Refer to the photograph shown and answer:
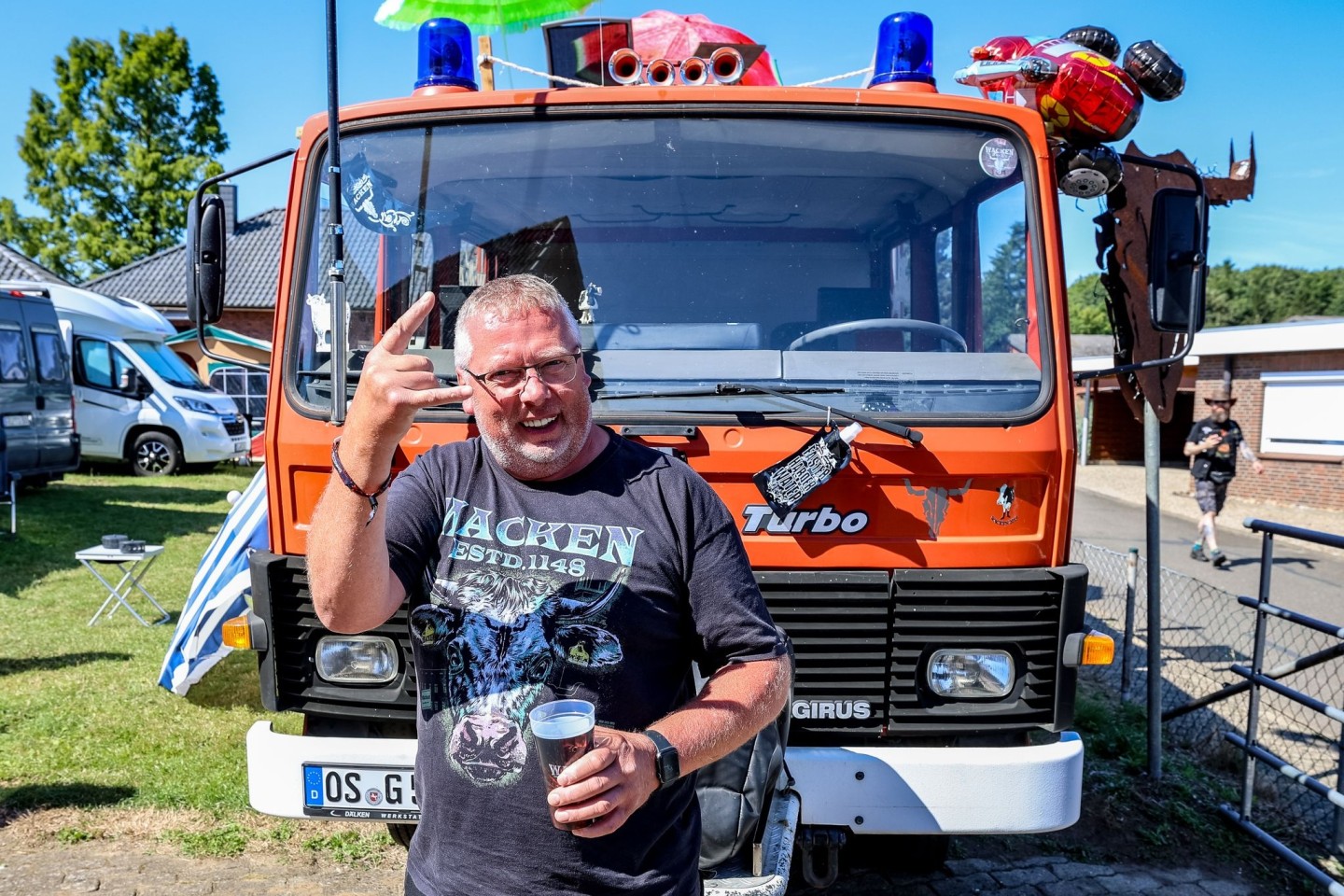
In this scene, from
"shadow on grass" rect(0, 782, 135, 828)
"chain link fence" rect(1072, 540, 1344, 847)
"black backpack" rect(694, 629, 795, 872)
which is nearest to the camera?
"black backpack" rect(694, 629, 795, 872)

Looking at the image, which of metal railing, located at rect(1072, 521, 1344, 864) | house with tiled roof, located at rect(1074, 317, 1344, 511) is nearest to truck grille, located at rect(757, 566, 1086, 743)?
metal railing, located at rect(1072, 521, 1344, 864)

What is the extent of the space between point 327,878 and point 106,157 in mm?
38075

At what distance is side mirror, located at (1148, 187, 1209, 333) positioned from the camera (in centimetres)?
324

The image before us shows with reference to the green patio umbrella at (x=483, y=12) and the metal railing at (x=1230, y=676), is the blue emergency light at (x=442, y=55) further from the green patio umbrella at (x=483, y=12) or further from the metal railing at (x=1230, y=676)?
the metal railing at (x=1230, y=676)

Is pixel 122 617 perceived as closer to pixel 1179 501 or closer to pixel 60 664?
pixel 60 664

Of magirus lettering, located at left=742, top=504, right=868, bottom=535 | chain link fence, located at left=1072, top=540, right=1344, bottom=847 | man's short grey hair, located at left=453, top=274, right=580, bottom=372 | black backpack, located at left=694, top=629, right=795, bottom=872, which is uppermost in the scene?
man's short grey hair, located at left=453, top=274, right=580, bottom=372

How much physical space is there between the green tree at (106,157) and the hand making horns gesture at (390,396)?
124ft

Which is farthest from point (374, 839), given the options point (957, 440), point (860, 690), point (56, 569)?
point (56, 569)

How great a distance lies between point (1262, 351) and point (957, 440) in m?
19.6

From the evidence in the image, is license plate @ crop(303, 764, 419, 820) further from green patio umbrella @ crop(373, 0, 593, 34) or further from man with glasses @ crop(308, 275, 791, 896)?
green patio umbrella @ crop(373, 0, 593, 34)

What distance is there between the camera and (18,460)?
12617 mm

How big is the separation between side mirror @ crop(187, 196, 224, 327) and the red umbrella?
150 centimetres

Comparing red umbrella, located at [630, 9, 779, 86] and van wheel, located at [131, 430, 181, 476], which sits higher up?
red umbrella, located at [630, 9, 779, 86]

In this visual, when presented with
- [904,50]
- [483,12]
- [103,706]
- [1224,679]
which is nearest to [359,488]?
[904,50]
